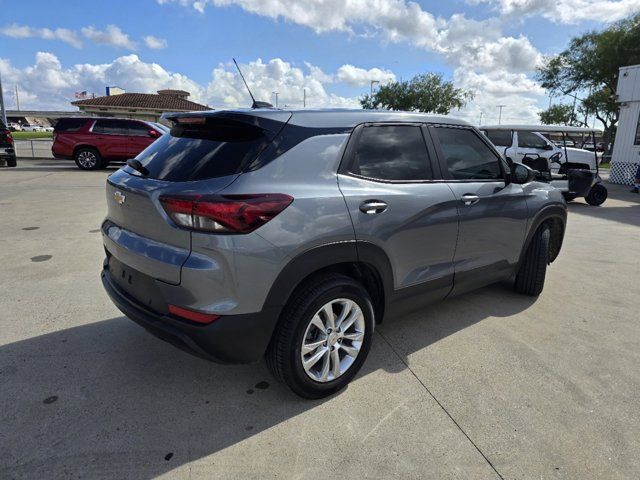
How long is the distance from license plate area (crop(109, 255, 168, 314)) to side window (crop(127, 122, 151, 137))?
45.7 ft

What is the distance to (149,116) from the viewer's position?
1662 inches

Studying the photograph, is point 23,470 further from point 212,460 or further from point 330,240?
point 330,240

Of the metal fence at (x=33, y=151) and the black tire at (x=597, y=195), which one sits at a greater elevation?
the metal fence at (x=33, y=151)

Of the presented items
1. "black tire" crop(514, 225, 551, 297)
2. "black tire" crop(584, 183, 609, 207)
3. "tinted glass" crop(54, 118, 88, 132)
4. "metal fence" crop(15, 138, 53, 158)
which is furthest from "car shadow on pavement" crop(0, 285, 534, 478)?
"metal fence" crop(15, 138, 53, 158)

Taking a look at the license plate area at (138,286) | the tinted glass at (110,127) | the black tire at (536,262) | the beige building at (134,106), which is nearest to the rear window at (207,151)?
the license plate area at (138,286)

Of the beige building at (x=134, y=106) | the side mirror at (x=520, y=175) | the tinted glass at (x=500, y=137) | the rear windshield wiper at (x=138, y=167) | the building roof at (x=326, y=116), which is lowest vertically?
the side mirror at (x=520, y=175)

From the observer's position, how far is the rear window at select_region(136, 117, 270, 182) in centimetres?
239

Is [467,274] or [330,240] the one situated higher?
[330,240]

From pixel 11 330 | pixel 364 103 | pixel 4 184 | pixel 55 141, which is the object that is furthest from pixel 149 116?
pixel 11 330

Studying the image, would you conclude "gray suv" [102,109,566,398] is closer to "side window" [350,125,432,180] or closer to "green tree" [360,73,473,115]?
"side window" [350,125,432,180]

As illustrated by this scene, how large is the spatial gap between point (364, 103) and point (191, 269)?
4766 centimetres

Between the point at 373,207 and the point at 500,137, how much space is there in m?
12.9

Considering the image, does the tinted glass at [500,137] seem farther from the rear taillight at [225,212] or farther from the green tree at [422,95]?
the green tree at [422,95]

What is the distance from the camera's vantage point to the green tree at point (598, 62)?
26.0m
